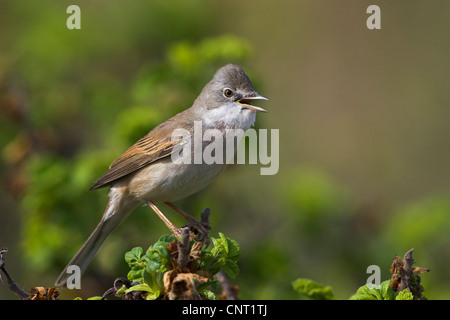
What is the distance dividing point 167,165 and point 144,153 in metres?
0.28

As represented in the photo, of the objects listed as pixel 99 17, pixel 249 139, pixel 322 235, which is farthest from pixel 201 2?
pixel 322 235

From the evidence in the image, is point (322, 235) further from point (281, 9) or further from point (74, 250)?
point (281, 9)

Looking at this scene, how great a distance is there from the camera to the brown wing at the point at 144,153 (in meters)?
4.31

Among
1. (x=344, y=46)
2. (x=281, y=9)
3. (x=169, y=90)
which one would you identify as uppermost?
(x=281, y=9)

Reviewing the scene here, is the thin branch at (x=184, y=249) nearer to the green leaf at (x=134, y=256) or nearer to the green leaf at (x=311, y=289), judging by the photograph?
the green leaf at (x=134, y=256)

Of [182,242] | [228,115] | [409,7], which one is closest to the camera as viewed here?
[182,242]

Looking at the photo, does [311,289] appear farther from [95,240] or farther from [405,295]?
[95,240]

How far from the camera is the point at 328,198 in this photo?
5758 mm

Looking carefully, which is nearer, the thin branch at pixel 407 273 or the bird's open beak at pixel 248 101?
the thin branch at pixel 407 273

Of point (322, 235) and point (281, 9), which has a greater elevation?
point (281, 9)

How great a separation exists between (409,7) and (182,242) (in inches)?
273

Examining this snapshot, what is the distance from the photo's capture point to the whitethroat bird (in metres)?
4.11

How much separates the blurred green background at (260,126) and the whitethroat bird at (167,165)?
1.50 ft

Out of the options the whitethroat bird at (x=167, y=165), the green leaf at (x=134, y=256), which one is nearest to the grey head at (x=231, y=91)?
the whitethroat bird at (x=167, y=165)
